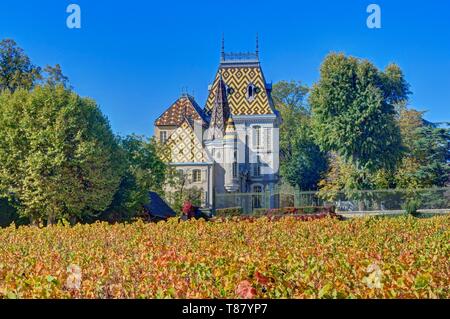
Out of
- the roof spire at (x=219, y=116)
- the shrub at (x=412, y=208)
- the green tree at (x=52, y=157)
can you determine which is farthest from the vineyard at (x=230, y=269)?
the roof spire at (x=219, y=116)

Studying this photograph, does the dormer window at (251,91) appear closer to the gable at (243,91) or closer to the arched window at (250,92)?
the arched window at (250,92)

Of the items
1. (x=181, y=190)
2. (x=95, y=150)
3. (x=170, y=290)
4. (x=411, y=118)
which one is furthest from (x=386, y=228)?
(x=411, y=118)

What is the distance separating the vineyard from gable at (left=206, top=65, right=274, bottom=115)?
53.5 metres

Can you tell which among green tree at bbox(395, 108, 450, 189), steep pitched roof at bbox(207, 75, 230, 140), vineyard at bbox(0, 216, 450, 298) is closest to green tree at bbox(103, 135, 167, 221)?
steep pitched roof at bbox(207, 75, 230, 140)

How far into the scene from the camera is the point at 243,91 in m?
70.9

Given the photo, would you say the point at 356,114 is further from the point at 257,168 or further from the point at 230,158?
the point at 257,168

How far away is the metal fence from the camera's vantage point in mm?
51312

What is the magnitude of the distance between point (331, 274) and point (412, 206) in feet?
128

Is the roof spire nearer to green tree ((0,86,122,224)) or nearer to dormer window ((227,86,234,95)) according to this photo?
dormer window ((227,86,234,95))

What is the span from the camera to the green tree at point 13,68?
52.5 metres

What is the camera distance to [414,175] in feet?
199

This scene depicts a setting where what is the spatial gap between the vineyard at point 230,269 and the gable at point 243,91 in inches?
2107

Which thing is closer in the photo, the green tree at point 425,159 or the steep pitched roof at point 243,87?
the green tree at point 425,159

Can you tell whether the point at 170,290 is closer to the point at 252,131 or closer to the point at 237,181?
the point at 237,181
